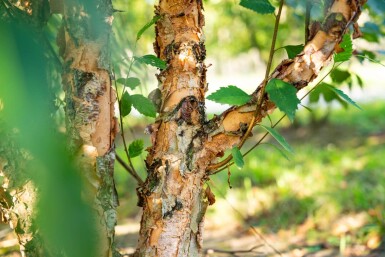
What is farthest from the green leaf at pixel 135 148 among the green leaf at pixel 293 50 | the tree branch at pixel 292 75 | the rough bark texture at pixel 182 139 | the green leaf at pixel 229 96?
the green leaf at pixel 293 50

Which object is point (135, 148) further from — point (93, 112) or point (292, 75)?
point (292, 75)

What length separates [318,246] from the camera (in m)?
2.03

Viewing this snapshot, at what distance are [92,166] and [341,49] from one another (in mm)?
493

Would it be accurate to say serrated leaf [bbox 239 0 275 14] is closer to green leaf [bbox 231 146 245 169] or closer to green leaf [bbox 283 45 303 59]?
green leaf [bbox 283 45 303 59]

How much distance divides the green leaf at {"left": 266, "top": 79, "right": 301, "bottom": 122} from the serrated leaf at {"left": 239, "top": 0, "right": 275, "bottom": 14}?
140mm

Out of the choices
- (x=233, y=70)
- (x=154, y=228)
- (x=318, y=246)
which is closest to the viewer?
(x=154, y=228)

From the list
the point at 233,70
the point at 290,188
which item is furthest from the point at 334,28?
the point at 233,70

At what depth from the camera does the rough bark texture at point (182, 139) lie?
0.89 metres

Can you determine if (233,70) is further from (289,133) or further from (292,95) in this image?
(292,95)

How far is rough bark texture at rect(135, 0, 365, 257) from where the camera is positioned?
89cm

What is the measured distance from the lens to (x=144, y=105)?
2.88ft

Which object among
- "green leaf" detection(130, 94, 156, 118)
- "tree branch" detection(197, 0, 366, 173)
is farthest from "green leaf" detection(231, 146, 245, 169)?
"green leaf" detection(130, 94, 156, 118)

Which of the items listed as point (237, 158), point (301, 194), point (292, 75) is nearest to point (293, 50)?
point (292, 75)

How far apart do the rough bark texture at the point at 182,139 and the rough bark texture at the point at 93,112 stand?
0.10m
